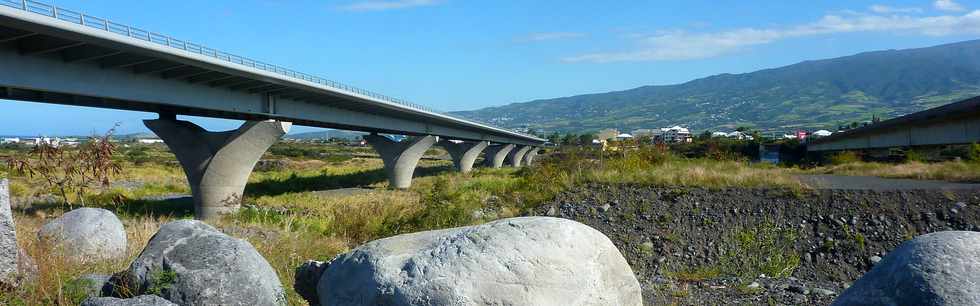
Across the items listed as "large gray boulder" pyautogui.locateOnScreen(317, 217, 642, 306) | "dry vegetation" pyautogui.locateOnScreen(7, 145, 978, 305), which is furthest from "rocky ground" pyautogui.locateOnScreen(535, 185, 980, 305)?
"large gray boulder" pyautogui.locateOnScreen(317, 217, 642, 306)

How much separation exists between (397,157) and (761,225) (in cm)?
3813

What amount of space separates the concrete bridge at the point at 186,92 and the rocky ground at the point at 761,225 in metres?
11.9

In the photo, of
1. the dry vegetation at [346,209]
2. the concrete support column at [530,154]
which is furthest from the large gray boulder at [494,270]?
the concrete support column at [530,154]

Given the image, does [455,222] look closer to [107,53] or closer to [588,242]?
[588,242]

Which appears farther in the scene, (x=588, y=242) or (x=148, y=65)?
(x=148, y=65)

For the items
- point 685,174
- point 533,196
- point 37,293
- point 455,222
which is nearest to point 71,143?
point 455,222

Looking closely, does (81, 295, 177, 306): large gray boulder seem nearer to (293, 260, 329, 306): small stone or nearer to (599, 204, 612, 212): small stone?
(293, 260, 329, 306): small stone

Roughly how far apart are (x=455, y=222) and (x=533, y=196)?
864cm

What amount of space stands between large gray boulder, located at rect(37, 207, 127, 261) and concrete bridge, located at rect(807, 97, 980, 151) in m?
34.6

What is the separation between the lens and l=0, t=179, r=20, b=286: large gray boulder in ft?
18.7

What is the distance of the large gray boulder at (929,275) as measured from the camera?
434 cm

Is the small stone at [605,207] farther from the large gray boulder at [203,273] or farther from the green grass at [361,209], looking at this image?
the large gray boulder at [203,273]

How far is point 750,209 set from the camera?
56.7ft

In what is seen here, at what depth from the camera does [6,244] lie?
5.73 metres
